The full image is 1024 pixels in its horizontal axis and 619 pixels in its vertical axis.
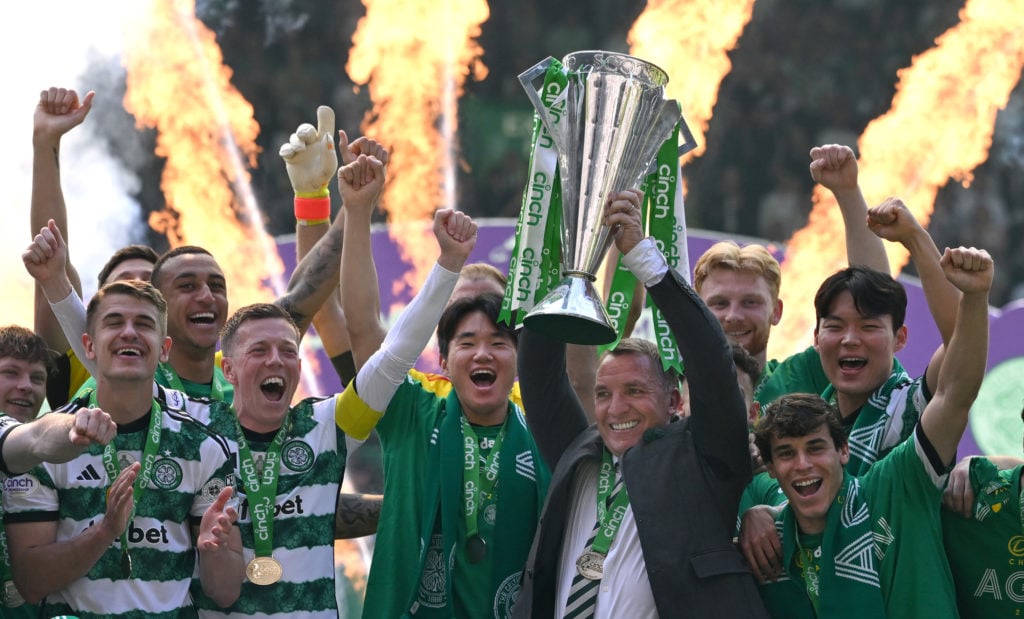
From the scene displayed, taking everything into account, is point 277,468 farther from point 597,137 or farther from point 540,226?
point 597,137

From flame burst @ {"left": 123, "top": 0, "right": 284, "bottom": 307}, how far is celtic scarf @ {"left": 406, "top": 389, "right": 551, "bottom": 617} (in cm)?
601

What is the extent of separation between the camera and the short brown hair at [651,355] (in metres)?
4.06

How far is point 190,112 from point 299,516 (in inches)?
267

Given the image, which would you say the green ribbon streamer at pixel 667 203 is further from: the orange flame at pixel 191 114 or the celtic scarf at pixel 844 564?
the orange flame at pixel 191 114

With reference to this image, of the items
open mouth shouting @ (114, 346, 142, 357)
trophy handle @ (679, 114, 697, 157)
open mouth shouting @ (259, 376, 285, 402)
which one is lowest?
open mouth shouting @ (259, 376, 285, 402)

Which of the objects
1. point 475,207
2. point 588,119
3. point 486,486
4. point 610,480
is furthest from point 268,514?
point 475,207

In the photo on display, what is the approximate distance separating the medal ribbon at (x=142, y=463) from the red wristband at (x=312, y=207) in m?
1.61

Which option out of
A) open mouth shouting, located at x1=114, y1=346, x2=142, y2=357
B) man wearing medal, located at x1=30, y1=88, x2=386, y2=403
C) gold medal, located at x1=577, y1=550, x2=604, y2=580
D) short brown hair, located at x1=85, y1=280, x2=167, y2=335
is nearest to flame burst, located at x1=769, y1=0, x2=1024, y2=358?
man wearing medal, located at x1=30, y1=88, x2=386, y2=403

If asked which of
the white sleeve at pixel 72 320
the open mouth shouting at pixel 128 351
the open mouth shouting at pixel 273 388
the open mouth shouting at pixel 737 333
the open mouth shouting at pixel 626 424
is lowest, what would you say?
the open mouth shouting at pixel 626 424

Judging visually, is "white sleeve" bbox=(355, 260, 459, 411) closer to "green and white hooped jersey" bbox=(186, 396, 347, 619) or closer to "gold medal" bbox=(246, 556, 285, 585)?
"green and white hooped jersey" bbox=(186, 396, 347, 619)

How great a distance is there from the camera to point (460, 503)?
428cm

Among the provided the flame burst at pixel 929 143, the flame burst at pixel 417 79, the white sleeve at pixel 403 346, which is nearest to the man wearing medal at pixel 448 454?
the white sleeve at pixel 403 346

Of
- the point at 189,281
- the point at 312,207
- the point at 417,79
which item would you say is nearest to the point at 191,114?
the point at 417,79

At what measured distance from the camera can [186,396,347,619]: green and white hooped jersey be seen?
159 inches
